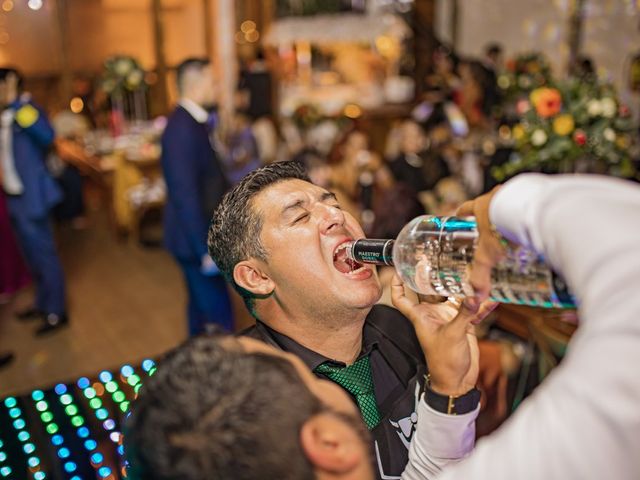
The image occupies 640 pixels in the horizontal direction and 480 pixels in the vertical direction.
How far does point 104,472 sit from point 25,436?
0.29 m

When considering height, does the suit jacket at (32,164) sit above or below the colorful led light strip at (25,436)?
above

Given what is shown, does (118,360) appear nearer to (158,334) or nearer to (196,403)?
(158,334)

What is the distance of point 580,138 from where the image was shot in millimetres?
3105

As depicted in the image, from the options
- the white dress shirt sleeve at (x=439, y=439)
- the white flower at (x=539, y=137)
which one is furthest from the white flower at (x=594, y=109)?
the white dress shirt sleeve at (x=439, y=439)

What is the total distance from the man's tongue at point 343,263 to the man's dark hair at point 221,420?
0.61m

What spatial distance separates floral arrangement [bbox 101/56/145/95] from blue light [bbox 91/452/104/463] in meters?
5.08

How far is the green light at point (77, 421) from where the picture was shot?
1958mm

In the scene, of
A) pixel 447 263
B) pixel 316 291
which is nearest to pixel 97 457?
pixel 316 291

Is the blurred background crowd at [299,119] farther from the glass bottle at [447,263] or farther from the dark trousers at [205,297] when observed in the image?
the glass bottle at [447,263]

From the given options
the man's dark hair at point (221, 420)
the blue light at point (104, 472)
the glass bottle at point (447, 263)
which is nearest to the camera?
the man's dark hair at point (221, 420)

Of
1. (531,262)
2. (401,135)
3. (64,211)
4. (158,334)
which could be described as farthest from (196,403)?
(64,211)

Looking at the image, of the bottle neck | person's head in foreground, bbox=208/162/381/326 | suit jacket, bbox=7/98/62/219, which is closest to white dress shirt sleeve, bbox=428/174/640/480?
the bottle neck

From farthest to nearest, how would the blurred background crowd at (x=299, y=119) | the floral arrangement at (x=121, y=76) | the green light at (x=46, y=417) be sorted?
the floral arrangement at (x=121, y=76), the blurred background crowd at (x=299, y=119), the green light at (x=46, y=417)

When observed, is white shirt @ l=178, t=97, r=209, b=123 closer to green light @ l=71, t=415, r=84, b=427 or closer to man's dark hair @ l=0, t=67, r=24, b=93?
man's dark hair @ l=0, t=67, r=24, b=93
